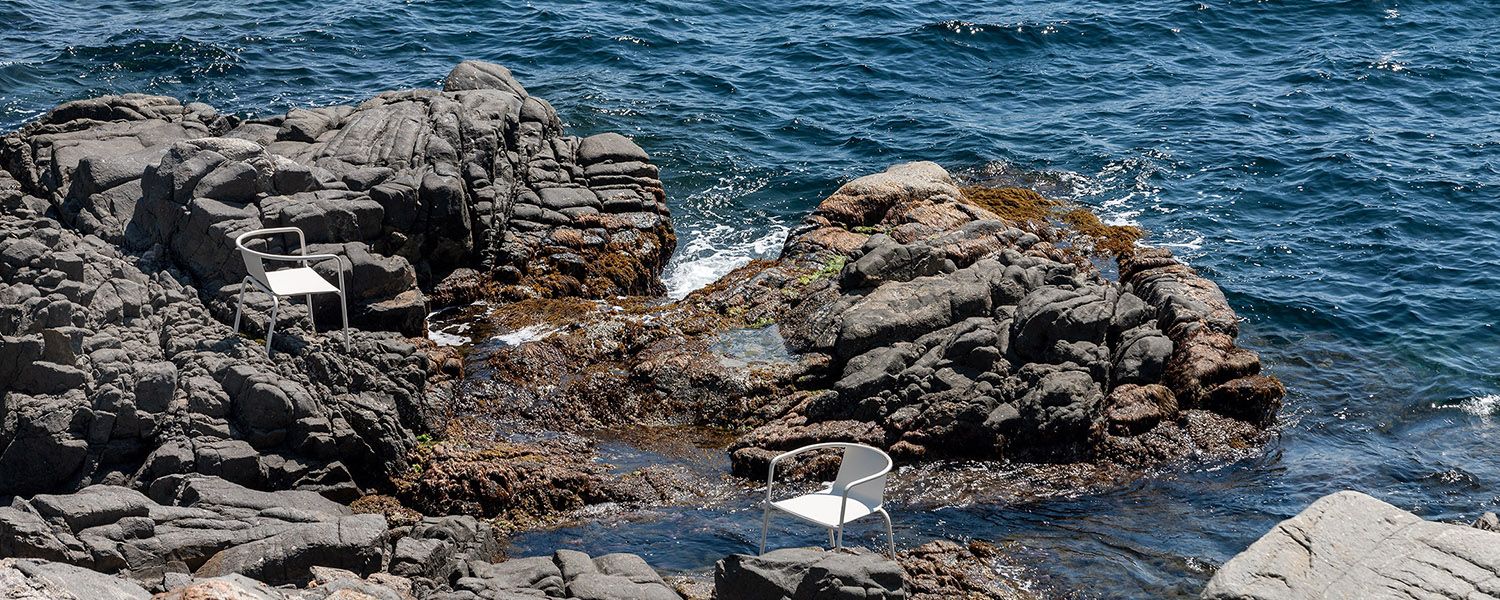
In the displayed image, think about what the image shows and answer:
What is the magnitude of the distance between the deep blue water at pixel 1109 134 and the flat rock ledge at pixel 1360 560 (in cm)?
231

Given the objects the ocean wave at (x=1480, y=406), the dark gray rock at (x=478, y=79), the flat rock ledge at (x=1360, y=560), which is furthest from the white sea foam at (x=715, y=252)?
the flat rock ledge at (x=1360, y=560)

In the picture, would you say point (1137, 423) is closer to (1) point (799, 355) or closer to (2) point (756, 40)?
(1) point (799, 355)

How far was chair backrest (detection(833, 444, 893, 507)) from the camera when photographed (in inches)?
487

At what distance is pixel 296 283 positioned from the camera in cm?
1565

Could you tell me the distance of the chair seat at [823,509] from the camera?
12.3 meters

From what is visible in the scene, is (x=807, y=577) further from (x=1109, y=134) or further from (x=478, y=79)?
(x=1109, y=134)

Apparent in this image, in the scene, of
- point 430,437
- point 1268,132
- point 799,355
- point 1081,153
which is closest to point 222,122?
point 430,437

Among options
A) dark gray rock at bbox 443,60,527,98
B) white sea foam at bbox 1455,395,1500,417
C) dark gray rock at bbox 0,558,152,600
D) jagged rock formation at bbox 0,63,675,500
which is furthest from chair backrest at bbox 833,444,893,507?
dark gray rock at bbox 443,60,527,98

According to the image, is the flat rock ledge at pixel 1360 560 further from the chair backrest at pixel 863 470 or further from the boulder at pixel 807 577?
the chair backrest at pixel 863 470

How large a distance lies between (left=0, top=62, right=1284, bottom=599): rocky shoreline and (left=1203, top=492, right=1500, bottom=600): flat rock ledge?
2806mm

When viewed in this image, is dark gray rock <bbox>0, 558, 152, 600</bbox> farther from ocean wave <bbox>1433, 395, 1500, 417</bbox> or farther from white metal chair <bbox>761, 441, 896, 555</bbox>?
ocean wave <bbox>1433, 395, 1500, 417</bbox>

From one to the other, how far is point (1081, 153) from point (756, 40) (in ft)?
38.3

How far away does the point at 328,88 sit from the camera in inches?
1238

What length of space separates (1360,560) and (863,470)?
456cm
